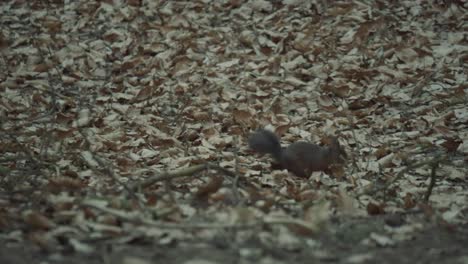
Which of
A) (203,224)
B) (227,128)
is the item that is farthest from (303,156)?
(203,224)

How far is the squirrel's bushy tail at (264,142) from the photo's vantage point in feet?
12.8

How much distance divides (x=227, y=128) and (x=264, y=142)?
1048mm

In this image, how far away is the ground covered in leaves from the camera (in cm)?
264

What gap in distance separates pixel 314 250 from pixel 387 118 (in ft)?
8.52

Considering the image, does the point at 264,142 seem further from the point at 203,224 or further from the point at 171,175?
the point at 203,224

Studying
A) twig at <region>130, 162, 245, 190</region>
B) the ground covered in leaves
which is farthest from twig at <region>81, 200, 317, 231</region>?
twig at <region>130, 162, 245, 190</region>

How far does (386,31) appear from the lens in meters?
6.21

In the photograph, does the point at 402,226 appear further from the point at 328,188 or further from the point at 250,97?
the point at 250,97

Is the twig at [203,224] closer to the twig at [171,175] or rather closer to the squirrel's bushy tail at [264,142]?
the twig at [171,175]

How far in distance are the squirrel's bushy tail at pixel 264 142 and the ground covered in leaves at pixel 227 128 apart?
0.20 metres

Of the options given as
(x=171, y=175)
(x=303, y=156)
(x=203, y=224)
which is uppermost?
(x=203, y=224)

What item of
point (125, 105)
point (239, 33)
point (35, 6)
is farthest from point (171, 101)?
point (35, 6)

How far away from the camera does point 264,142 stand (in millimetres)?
3941

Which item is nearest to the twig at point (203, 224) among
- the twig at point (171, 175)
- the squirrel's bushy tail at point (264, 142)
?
the twig at point (171, 175)
